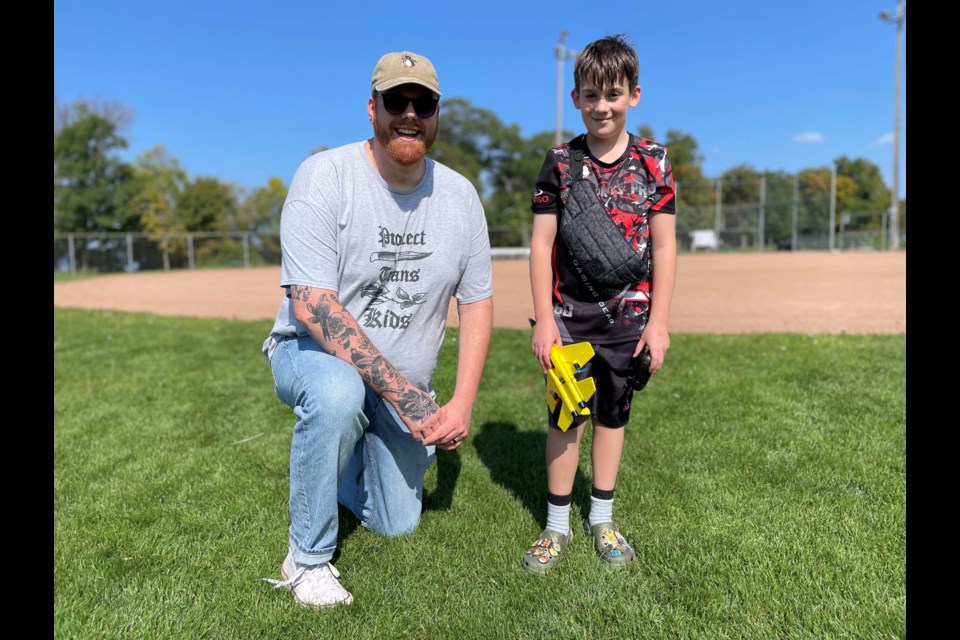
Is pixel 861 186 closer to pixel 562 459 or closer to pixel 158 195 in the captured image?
pixel 158 195

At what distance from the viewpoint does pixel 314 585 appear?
204 cm

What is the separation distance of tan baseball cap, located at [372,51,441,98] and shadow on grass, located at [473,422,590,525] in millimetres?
1776

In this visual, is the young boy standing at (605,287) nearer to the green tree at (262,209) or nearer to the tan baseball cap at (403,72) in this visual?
the tan baseball cap at (403,72)

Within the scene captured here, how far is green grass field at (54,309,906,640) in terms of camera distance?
75.9 inches

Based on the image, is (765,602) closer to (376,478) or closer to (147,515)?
(376,478)

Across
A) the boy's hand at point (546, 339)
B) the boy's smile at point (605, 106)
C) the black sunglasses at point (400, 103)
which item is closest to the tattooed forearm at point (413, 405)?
the boy's hand at point (546, 339)

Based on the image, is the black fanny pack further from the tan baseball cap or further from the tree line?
the tree line

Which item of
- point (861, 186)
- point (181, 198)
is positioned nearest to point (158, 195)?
point (181, 198)

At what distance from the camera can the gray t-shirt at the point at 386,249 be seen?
2.10 meters

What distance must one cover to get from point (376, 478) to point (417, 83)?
151 centimetres

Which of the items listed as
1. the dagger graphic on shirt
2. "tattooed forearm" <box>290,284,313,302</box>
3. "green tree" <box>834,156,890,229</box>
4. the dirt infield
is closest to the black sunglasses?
the dagger graphic on shirt

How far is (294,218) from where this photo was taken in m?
2.09

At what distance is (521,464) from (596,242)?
1436 mm
